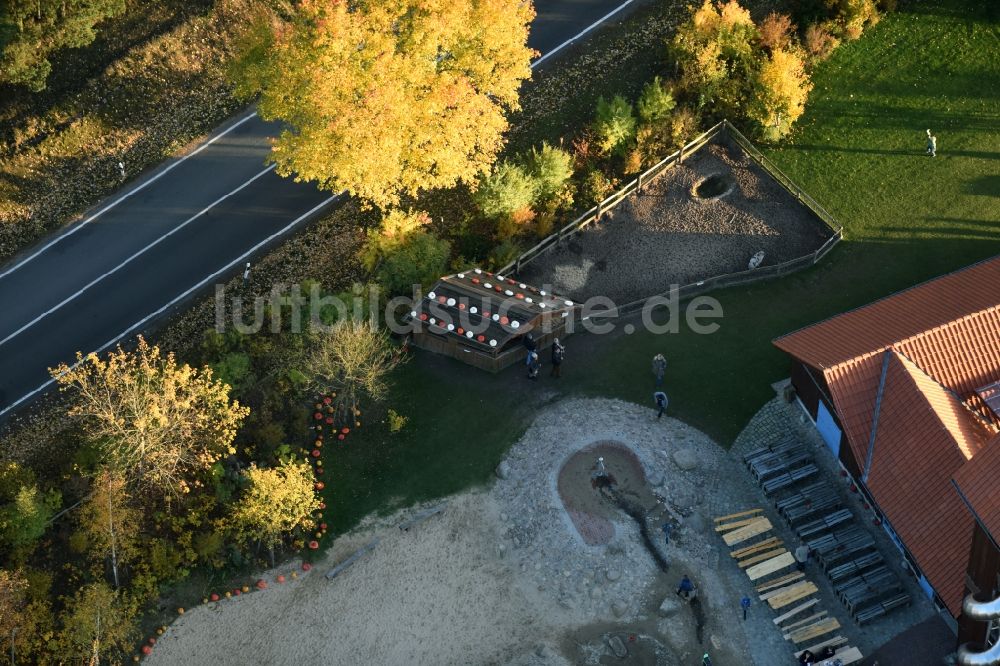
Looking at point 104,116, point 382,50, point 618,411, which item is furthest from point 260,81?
point 618,411

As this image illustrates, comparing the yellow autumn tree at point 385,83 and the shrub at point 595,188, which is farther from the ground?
the yellow autumn tree at point 385,83

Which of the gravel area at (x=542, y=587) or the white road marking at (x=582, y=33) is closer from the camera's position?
the gravel area at (x=542, y=587)

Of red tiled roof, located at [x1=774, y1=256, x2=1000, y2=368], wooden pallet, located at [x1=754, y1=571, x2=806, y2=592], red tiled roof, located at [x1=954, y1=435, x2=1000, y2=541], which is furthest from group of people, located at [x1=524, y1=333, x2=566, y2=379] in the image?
red tiled roof, located at [x1=954, y1=435, x2=1000, y2=541]

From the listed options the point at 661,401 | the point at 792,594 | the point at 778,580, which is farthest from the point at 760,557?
the point at 661,401

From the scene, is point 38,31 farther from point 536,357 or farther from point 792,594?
point 792,594

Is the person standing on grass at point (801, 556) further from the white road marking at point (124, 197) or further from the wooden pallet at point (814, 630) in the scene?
the white road marking at point (124, 197)

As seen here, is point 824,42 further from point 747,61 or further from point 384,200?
point 384,200

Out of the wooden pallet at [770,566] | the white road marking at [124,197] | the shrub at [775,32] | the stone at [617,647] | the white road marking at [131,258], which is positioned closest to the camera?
the stone at [617,647]

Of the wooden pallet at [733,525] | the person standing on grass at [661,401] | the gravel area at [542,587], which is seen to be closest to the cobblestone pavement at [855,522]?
the gravel area at [542,587]
